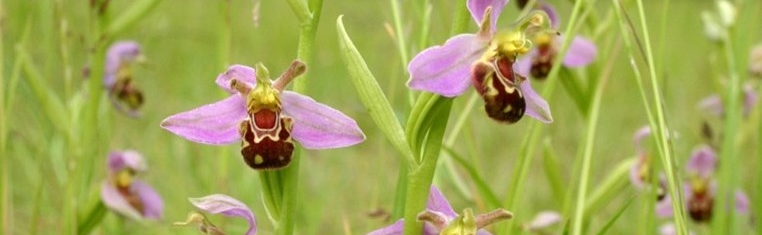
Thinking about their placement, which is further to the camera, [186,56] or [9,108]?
[186,56]

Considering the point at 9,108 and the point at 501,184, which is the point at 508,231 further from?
the point at 501,184

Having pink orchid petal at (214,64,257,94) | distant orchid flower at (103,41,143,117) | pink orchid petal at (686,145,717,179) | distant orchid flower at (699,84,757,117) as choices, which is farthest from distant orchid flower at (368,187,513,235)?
distant orchid flower at (699,84,757,117)

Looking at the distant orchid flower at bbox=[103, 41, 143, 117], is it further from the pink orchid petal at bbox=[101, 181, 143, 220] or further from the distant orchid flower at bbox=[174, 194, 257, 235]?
the distant orchid flower at bbox=[174, 194, 257, 235]

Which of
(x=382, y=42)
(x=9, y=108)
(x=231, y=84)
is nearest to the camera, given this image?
(x=231, y=84)

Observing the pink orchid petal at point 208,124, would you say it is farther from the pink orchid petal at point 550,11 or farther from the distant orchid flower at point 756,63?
the distant orchid flower at point 756,63

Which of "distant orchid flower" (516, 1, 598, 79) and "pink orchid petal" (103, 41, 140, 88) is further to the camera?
"pink orchid petal" (103, 41, 140, 88)

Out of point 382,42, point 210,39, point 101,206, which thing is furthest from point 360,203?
point 382,42
